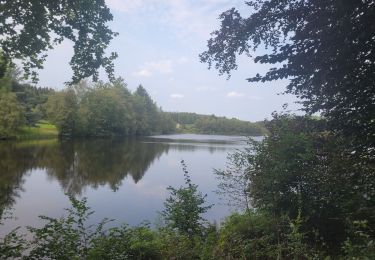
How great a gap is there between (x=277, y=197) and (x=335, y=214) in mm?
1357

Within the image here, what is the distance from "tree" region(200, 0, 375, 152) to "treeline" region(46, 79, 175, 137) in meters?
46.3

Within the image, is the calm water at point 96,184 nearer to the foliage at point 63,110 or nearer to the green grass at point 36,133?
the green grass at point 36,133

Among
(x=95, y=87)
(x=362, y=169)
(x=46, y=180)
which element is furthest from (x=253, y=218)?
(x=95, y=87)

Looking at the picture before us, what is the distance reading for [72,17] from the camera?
8570 mm

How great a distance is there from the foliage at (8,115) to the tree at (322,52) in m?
50.9

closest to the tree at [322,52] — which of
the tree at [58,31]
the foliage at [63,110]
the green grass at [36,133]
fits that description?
the tree at [58,31]

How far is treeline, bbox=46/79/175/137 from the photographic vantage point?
6731 centimetres

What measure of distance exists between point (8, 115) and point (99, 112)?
27.4 meters

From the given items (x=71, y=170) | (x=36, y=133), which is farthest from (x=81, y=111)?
(x=71, y=170)

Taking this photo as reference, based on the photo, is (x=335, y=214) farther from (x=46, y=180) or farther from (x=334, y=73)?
(x=46, y=180)

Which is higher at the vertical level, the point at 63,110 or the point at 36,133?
the point at 63,110

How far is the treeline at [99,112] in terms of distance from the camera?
2650 inches

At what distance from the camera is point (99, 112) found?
254ft

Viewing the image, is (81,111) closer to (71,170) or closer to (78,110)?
(78,110)
